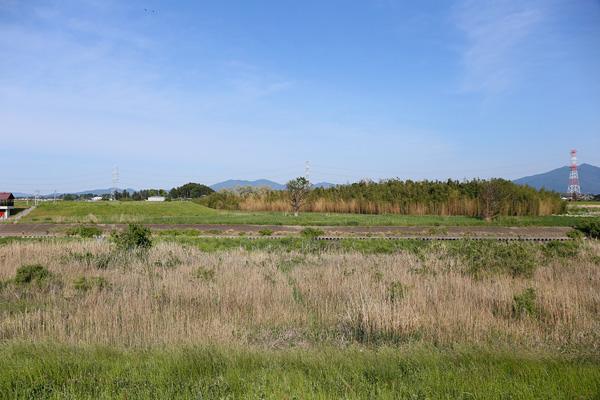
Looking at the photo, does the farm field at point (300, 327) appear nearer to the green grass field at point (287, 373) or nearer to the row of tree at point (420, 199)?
the green grass field at point (287, 373)

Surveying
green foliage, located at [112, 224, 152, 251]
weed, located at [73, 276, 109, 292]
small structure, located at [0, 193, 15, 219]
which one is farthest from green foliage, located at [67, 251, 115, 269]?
small structure, located at [0, 193, 15, 219]

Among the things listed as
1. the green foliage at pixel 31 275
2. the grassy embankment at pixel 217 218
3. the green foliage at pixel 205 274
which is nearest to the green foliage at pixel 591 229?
the grassy embankment at pixel 217 218

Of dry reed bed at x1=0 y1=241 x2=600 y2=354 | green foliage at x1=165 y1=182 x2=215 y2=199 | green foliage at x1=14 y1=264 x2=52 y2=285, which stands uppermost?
green foliage at x1=165 y1=182 x2=215 y2=199

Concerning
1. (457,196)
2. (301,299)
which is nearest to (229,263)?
(301,299)

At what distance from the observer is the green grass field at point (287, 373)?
10.7ft

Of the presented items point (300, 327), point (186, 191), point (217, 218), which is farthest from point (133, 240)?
point (186, 191)

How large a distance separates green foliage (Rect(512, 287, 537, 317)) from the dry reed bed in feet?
0.32

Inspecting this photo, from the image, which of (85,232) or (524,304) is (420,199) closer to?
(85,232)

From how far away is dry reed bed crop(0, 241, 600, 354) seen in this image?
5.19m

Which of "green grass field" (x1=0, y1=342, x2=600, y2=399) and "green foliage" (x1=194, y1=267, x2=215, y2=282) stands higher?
"green foliage" (x1=194, y1=267, x2=215, y2=282)

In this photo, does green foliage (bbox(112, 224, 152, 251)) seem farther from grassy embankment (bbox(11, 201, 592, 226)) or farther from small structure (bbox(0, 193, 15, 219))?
small structure (bbox(0, 193, 15, 219))

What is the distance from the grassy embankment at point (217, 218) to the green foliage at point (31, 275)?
A: 50.3 ft

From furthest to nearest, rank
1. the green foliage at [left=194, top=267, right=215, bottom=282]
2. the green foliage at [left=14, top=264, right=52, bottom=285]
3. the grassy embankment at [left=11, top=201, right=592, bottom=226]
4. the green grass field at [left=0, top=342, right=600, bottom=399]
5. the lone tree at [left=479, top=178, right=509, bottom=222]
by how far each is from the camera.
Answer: the lone tree at [left=479, top=178, right=509, bottom=222]
the grassy embankment at [left=11, top=201, right=592, bottom=226]
the green foliage at [left=194, top=267, right=215, bottom=282]
the green foliage at [left=14, top=264, right=52, bottom=285]
the green grass field at [left=0, top=342, right=600, bottom=399]

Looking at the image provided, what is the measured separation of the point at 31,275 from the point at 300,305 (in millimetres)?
6210
